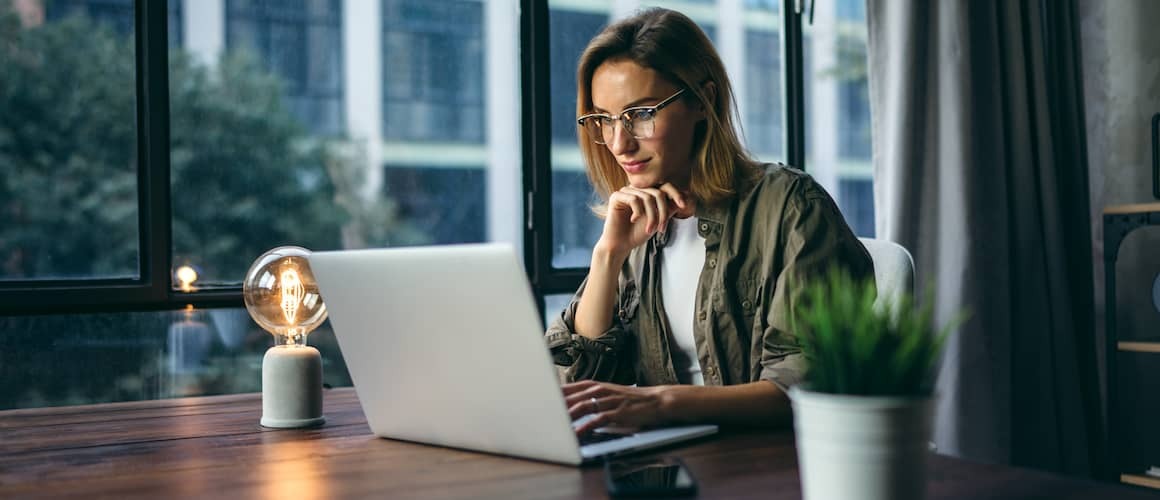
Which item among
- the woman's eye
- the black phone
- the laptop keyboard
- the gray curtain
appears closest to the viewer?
the black phone

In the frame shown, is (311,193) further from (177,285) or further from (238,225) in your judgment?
(177,285)

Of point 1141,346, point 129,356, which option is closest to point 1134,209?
point 1141,346

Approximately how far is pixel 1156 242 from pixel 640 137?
68.4 inches

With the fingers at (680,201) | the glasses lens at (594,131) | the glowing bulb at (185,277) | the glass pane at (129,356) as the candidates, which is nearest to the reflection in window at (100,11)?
the glowing bulb at (185,277)

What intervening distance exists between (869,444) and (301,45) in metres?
2.08

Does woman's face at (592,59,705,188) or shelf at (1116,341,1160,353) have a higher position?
woman's face at (592,59,705,188)

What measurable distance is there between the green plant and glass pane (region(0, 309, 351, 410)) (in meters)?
1.63

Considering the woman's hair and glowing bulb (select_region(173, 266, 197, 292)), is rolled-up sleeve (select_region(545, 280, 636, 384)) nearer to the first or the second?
the woman's hair

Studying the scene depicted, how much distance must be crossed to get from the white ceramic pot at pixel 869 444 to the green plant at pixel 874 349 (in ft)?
0.03

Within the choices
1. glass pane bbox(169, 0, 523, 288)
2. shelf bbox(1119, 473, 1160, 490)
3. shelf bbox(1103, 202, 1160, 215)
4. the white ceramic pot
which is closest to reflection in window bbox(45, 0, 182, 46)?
glass pane bbox(169, 0, 523, 288)

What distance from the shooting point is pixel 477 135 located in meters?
2.55

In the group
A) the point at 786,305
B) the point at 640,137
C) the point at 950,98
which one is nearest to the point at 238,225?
the point at 640,137

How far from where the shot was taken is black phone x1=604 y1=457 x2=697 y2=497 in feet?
2.53

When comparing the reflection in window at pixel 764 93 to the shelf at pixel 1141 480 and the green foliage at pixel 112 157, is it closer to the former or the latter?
the shelf at pixel 1141 480
